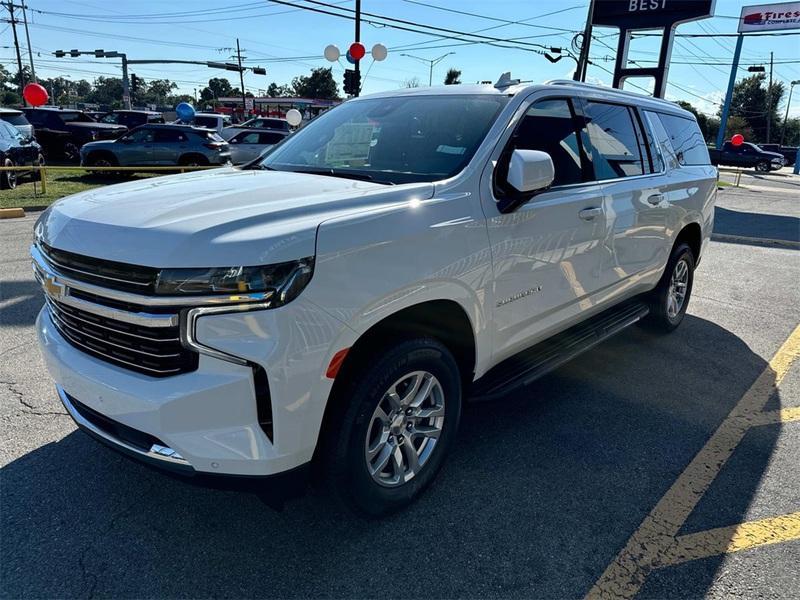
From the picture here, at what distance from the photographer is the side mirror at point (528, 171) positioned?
267cm

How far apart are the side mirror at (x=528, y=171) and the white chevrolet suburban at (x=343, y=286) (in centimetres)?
1

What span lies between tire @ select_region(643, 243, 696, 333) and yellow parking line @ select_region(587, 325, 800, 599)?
1.06m

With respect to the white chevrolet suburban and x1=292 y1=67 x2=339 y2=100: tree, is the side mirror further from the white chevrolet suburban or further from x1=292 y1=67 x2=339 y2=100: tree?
x1=292 y1=67 x2=339 y2=100: tree

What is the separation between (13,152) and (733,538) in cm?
1482

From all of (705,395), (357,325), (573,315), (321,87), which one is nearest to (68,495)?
(357,325)

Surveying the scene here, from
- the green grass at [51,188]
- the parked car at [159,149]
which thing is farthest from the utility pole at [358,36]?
the green grass at [51,188]

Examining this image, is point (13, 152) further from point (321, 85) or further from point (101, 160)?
point (321, 85)

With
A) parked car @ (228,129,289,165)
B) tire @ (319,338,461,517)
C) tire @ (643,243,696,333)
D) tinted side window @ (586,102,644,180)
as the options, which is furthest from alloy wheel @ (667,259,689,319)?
parked car @ (228,129,289,165)

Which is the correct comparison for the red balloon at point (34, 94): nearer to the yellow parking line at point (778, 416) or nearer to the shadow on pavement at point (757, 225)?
the shadow on pavement at point (757, 225)

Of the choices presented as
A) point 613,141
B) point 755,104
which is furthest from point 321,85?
point 613,141

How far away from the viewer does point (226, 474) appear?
2.04 metres

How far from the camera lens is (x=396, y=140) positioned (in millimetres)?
3234

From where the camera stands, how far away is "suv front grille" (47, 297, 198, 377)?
1.99 metres

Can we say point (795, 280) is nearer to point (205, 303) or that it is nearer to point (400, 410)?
point (400, 410)
